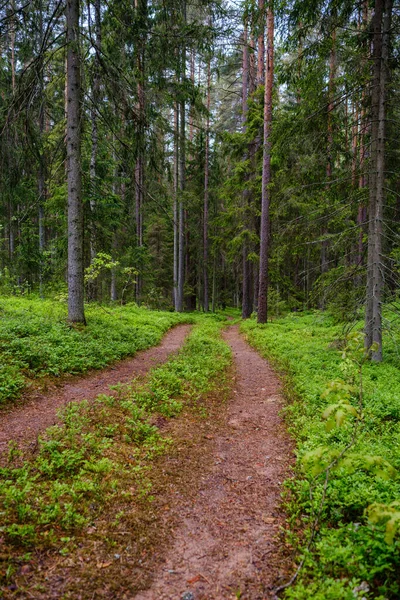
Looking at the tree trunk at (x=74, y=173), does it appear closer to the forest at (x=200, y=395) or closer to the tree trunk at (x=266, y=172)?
the forest at (x=200, y=395)

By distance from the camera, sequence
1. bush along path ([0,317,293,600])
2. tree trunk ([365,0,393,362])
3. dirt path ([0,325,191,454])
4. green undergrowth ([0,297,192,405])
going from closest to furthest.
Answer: bush along path ([0,317,293,600]) < dirt path ([0,325,191,454]) < green undergrowth ([0,297,192,405]) < tree trunk ([365,0,393,362])

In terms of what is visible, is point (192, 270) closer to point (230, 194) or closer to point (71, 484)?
point (230, 194)

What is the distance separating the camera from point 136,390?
6.57 m

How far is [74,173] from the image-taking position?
9.32 metres

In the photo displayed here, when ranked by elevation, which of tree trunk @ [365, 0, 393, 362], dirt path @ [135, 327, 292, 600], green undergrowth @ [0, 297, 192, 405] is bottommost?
dirt path @ [135, 327, 292, 600]

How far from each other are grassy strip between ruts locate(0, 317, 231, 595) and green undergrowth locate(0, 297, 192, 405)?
1.70 meters

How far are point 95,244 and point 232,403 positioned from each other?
9.59 metres

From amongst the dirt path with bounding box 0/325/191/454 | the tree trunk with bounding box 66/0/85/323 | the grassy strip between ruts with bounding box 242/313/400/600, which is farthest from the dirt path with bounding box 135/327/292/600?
the tree trunk with bounding box 66/0/85/323

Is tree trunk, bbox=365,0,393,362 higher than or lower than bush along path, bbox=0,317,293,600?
higher

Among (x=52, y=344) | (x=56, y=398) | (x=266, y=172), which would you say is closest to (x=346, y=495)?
(x=56, y=398)

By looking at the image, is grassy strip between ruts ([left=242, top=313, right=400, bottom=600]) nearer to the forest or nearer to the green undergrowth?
the forest

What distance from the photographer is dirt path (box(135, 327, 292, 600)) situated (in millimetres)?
2670

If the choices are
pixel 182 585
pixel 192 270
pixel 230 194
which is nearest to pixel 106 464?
pixel 182 585

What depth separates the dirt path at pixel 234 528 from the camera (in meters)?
2.67
